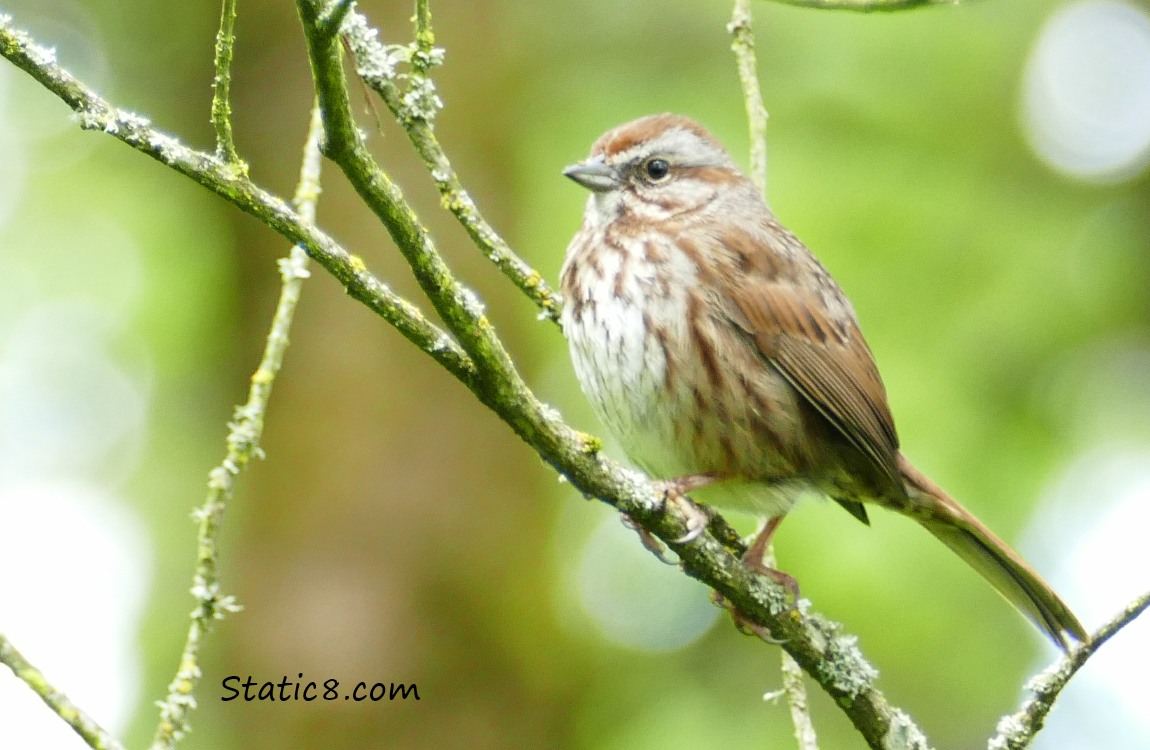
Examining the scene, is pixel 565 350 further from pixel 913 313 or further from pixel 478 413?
pixel 913 313

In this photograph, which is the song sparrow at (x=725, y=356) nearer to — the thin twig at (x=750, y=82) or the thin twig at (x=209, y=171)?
the thin twig at (x=750, y=82)

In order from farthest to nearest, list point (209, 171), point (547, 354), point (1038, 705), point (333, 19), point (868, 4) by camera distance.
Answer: point (547, 354), point (868, 4), point (1038, 705), point (209, 171), point (333, 19)

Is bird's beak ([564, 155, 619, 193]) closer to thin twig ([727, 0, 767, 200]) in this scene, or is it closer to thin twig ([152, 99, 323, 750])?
thin twig ([727, 0, 767, 200])

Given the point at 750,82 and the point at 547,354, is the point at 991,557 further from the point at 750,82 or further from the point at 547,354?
the point at 547,354

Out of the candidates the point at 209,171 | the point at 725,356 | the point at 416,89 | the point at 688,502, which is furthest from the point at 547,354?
the point at 209,171

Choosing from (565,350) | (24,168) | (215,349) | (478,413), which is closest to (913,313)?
(565,350)

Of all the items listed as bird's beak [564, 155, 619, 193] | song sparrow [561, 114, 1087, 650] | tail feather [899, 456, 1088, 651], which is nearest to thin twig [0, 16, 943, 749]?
song sparrow [561, 114, 1087, 650]
